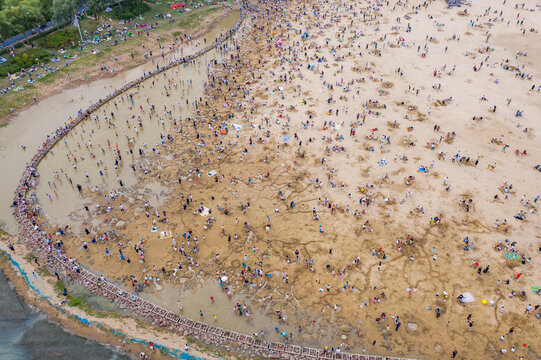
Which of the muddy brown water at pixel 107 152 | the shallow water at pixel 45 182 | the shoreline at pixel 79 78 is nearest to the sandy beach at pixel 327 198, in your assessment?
the muddy brown water at pixel 107 152

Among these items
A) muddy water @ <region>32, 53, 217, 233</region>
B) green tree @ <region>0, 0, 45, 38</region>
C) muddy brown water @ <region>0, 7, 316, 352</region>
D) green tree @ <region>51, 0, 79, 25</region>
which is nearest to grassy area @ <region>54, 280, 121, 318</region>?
muddy brown water @ <region>0, 7, 316, 352</region>

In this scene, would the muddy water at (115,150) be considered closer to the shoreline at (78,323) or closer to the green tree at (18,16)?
the shoreline at (78,323)

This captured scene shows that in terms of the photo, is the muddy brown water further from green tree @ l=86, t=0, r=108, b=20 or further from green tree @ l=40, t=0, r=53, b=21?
green tree @ l=40, t=0, r=53, b=21

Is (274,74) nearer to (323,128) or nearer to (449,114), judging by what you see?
(323,128)

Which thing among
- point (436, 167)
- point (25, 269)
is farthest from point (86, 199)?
point (436, 167)

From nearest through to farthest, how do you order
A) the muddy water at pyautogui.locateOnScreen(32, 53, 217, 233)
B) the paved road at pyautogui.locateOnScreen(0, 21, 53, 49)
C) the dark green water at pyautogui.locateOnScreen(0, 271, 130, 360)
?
the dark green water at pyautogui.locateOnScreen(0, 271, 130, 360)
the muddy water at pyautogui.locateOnScreen(32, 53, 217, 233)
the paved road at pyautogui.locateOnScreen(0, 21, 53, 49)
